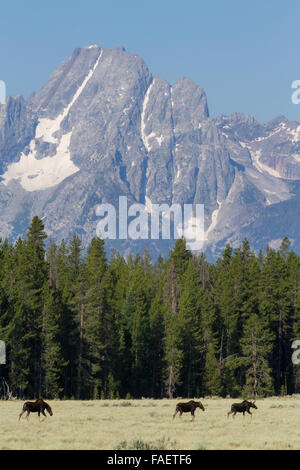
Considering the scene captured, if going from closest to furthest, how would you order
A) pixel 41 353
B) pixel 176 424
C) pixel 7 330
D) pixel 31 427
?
pixel 31 427
pixel 176 424
pixel 7 330
pixel 41 353

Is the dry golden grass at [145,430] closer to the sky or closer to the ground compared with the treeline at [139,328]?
closer to the ground

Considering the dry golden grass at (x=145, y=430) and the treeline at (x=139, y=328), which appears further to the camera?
the treeline at (x=139, y=328)

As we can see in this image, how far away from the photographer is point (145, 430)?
32969mm

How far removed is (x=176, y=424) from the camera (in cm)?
3603

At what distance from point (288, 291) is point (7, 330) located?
1560 inches

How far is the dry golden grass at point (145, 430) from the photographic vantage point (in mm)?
27766

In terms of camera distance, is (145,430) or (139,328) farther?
(139,328)

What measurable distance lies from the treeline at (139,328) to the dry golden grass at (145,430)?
84.2 feet

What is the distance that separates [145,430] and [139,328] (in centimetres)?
4945

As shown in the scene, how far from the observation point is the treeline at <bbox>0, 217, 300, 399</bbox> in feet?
233

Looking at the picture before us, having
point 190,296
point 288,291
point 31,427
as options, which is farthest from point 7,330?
point 288,291

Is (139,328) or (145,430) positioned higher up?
(139,328)

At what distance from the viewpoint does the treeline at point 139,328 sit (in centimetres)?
7112
